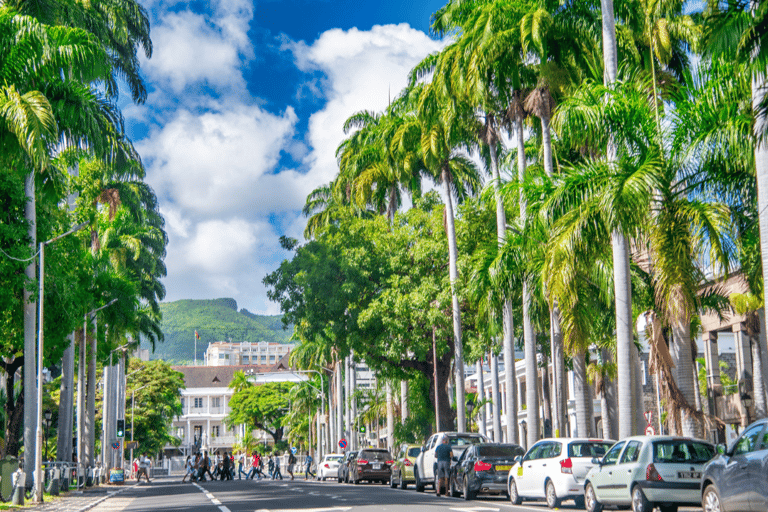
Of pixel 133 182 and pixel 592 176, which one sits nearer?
pixel 592 176

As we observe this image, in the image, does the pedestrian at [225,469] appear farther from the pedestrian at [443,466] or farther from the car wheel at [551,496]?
the car wheel at [551,496]

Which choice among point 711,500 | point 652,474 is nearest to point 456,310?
point 652,474

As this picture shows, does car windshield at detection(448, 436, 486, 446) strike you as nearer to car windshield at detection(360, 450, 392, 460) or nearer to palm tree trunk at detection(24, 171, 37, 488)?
car windshield at detection(360, 450, 392, 460)

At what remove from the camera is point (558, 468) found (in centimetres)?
2006

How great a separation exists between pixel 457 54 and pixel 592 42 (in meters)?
4.69

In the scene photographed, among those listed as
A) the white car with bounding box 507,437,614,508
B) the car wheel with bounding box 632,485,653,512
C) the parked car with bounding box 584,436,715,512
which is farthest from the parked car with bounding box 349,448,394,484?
the car wheel with bounding box 632,485,653,512

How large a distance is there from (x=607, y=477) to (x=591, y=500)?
1.02m

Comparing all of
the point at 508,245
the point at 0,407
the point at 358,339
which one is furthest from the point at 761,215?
the point at 0,407

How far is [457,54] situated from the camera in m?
31.5

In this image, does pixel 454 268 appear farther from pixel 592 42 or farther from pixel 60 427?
pixel 60 427

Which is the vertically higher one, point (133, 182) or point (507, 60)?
point (133, 182)

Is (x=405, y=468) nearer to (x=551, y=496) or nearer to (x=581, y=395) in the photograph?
(x=581, y=395)

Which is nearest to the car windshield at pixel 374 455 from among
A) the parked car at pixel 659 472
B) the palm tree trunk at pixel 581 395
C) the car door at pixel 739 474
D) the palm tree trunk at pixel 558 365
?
the palm tree trunk at pixel 558 365

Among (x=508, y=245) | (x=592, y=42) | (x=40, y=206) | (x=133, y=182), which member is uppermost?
(x=133, y=182)
